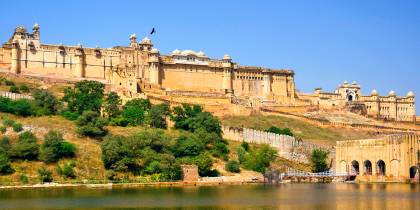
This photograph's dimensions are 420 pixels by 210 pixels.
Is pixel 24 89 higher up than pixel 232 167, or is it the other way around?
pixel 24 89

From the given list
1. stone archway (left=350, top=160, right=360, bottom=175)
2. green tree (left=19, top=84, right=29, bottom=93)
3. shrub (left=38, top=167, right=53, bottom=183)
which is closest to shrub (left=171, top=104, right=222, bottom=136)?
stone archway (left=350, top=160, right=360, bottom=175)

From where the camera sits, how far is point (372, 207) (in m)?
31.8

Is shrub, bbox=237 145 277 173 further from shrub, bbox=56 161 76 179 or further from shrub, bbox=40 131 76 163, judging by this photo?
→ shrub, bbox=56 161 76 179

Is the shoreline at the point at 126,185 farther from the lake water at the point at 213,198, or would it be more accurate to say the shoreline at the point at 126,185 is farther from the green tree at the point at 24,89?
the green tree at the point at 24,89

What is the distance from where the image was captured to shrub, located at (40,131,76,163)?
50.4m

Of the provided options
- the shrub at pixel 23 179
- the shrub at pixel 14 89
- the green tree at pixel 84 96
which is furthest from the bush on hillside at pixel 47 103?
the shrub at pixel 23 179

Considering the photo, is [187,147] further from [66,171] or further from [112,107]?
[112,107]

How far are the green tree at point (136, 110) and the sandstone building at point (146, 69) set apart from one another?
15.1 ft

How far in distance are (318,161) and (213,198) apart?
23.2m

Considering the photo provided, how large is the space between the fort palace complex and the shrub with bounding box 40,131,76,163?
69.7ft

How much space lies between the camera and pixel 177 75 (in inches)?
3329

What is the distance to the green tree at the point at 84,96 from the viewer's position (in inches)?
2539

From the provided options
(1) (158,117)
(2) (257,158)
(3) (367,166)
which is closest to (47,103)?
(1) (158,117)

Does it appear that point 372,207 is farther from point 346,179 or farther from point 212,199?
point 346,179
